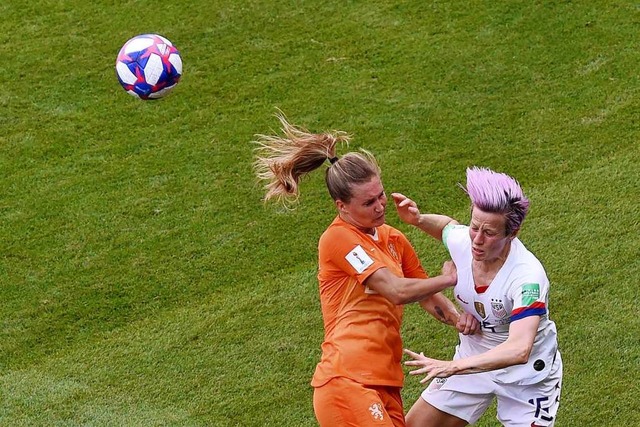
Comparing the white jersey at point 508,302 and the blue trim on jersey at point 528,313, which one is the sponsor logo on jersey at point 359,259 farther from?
the blue trim on jersey at point 528,313

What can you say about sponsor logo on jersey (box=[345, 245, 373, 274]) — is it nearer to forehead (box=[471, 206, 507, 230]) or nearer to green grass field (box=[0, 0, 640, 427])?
forehead (box=[471, 206, 507, 230])

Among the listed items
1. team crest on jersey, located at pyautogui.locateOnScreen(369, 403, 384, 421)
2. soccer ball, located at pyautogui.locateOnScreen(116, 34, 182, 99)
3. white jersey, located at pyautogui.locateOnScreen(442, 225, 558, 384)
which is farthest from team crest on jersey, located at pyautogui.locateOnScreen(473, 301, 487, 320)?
soccer ball, located at pyautogui.locateOnScreen(116, 34, 182, 99)

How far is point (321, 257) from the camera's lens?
5.13 meters

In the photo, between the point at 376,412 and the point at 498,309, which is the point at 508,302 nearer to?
the point at 498,309

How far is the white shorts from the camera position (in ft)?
17.1

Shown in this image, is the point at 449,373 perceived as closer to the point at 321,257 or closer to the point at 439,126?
the point at 321,257

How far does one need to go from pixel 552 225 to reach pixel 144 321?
11.0ft

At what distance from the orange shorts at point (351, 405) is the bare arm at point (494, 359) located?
1.10 feet

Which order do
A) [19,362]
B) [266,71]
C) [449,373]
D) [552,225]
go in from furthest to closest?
[266,71] < [552,225] < [19,362] < [449,373]

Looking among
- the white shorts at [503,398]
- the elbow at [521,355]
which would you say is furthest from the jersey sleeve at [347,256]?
the white shorts at [503,398]

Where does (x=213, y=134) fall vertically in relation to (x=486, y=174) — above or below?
below

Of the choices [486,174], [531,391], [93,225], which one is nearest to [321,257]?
[486,174]

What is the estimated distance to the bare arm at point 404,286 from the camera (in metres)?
4.86

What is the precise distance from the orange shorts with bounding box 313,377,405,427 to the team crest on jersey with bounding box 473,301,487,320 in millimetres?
647
